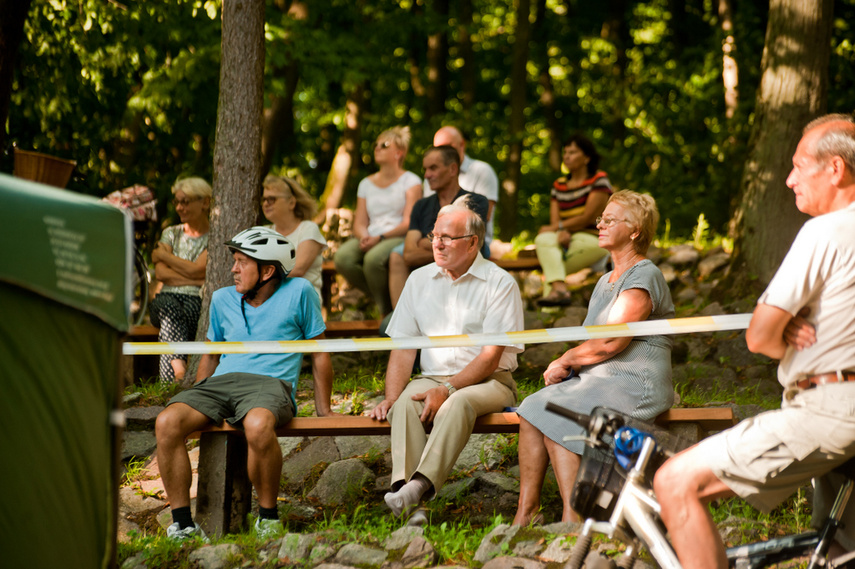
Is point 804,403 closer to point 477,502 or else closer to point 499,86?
point 477,502

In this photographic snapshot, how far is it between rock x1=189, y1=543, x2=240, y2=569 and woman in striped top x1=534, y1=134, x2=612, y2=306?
467cm

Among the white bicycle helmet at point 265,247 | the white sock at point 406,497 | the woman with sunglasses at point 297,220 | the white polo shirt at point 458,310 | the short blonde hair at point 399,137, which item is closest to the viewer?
A: the white sock at point 406,497

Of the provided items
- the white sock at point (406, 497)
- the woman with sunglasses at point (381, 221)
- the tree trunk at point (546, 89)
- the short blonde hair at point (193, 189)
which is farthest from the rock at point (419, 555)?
the tree trunk at point (546, 89)

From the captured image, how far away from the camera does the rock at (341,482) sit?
5.75 m

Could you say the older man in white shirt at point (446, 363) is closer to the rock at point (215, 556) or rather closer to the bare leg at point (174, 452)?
the rock at point (215, 556)

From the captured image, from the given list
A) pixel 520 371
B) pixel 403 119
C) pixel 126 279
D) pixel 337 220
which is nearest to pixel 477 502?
pixel 520 371

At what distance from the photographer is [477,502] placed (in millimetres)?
5578

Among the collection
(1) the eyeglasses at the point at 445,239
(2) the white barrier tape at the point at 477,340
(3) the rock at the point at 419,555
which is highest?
(1) the eyeglasses at the point at 445,239

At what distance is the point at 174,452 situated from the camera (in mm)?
4898

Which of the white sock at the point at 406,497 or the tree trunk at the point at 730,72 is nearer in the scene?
the white sock at the point at 406,497

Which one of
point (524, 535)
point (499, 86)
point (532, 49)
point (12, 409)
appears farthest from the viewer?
point (499, 86)

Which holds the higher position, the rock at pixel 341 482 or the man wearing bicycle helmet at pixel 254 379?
the man wearing bicycle helmet at pixel 254 379

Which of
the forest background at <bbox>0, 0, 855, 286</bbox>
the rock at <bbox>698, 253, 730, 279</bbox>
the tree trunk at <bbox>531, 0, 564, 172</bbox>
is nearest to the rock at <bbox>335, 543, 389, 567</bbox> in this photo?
the forest background at <bbox>0, 0, 855, 286</bbox>

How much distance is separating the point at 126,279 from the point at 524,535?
224 centimetres
